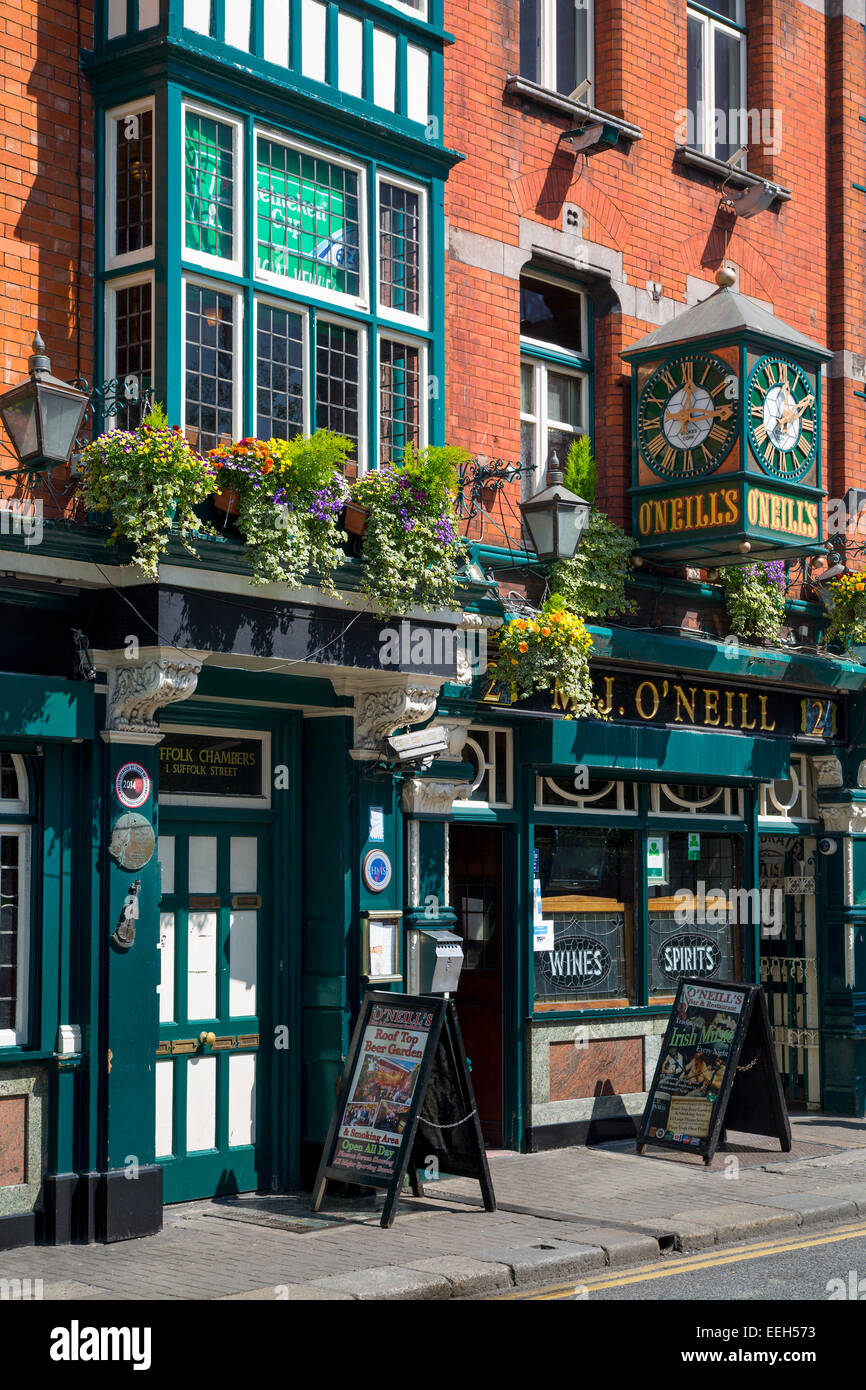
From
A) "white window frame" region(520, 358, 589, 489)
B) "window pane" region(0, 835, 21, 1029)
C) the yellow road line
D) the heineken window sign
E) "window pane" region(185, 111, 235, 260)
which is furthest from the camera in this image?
the heineken window sign

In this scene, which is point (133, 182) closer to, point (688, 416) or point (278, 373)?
point (278, 373)

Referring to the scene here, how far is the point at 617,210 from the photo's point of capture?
14.1 m

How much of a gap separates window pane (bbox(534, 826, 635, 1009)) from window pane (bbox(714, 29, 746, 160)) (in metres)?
6.70

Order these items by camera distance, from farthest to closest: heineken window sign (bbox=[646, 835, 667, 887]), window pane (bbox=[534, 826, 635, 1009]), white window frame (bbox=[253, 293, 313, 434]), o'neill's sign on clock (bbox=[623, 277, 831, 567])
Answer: heineken window sign (bbox=[646, 835, 667, 887])
o'neill's sign on clock (bbox=[623, 277, 831, 567])
window pane (bbox=[534, 826, 635, 1009])
white window frame (bbox=[253, 293, 313, 434])

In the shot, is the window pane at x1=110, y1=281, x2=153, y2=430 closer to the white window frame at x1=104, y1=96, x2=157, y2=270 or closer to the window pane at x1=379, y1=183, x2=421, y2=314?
the white window frame at x1=104, y1=96, x2=157, y2=270

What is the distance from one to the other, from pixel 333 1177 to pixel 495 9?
29.5 ft

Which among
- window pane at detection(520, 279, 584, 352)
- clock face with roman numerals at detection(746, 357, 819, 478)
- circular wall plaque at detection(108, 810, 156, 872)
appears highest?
window pane at detection(520, 279, 584, 352)

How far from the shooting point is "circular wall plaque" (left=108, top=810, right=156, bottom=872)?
959 centimetres

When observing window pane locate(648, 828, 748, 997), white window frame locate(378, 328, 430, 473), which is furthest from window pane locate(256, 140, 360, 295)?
window pane locate(648, 828, 748, 997)

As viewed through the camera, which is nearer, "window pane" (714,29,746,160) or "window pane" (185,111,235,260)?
"window pane" (185,111,235,260)

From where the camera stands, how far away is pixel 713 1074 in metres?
12.3

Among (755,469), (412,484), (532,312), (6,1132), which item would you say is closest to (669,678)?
(755,469)

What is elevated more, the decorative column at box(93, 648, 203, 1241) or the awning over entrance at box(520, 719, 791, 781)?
the awning over entrance at box(520, 719, 791, 781)

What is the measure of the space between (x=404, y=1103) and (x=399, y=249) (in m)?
5.69
